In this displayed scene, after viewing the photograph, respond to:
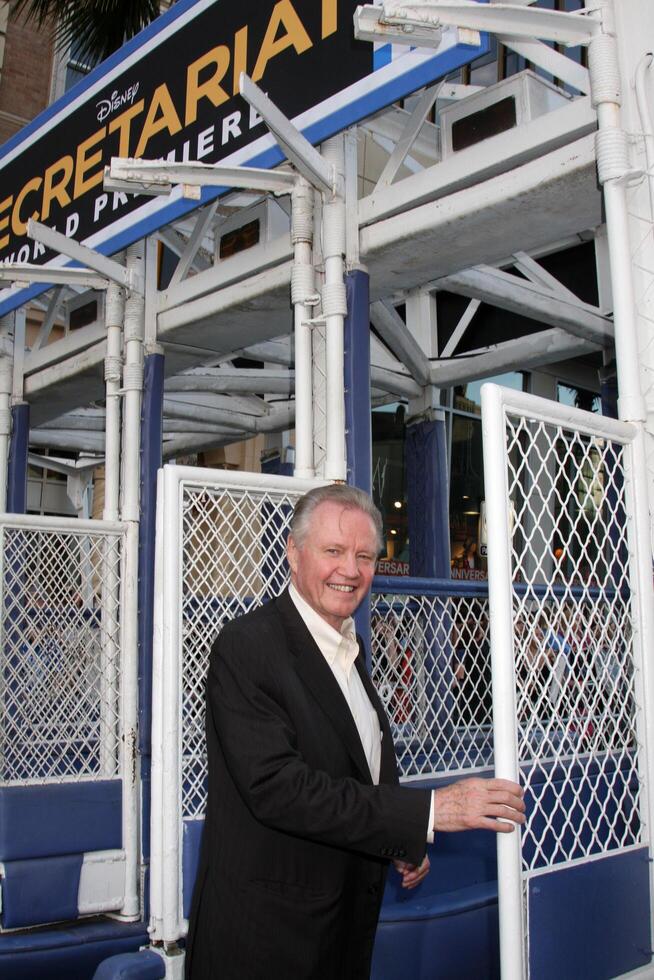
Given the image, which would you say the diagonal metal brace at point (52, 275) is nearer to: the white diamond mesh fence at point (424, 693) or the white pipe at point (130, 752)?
the white pipe at point (130, 752)

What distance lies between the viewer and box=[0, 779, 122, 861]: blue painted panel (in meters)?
5.80

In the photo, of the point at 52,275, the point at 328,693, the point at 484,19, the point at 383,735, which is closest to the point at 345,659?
the point at 328,693

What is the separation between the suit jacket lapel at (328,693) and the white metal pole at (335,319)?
2484 millimetres

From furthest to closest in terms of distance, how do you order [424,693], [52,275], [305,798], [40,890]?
[52,275]
[424,693]
[40,890]
[305,798]

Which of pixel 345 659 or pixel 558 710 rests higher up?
pixel 345 659

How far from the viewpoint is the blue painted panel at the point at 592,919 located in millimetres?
2594

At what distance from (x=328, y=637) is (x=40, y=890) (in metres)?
4.25

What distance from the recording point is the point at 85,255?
6.42 meters

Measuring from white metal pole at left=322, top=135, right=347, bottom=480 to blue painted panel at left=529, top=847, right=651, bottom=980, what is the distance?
8.17 ft

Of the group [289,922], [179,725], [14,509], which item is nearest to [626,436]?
[289,922]

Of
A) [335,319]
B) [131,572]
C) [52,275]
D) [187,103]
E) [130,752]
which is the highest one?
[187,103]

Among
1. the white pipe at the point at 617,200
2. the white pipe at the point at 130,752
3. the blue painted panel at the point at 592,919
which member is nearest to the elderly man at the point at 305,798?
the blue painted panel at the point at 592,919

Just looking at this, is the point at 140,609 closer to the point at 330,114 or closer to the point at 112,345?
the point at 112,345

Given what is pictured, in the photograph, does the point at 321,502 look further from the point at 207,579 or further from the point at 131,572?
the point at 131,572
